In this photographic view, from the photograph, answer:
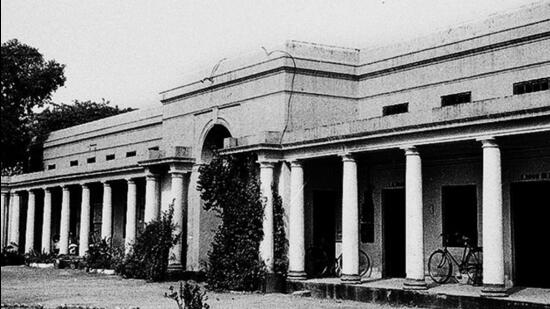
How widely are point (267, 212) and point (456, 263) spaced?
17.0 feet

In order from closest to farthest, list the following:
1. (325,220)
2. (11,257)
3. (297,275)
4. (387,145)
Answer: (387,145)
(297,275)
(325,220)
(11,257)

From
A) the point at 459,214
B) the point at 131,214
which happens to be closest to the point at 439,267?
the point at 459,214

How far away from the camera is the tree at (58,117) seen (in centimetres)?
4122

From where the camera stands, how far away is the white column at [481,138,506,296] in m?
14.3

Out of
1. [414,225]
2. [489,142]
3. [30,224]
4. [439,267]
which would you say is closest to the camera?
[489,142]

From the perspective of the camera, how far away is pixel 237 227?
2006 centimetres

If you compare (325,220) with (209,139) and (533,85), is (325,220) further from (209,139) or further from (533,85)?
(533,85)

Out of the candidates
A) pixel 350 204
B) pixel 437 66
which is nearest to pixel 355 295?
pixel 350 204

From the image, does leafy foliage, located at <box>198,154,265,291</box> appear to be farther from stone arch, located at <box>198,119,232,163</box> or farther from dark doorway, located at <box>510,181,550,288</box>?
dark doorway, located at <box>510,181,550,288</box>

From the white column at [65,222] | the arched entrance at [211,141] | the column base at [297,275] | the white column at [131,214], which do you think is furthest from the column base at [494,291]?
the white column at [65,222]

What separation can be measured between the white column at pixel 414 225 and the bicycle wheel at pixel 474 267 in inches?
58.1

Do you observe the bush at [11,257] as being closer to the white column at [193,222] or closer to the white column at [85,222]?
the white column at [85,222]

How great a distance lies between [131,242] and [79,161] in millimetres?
11524

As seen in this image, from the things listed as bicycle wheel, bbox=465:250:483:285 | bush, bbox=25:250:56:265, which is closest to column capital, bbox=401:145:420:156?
bicycle wheel, bbox=465:250:483:285
